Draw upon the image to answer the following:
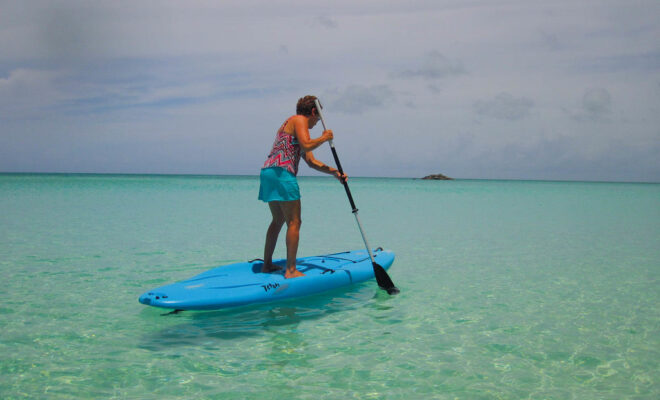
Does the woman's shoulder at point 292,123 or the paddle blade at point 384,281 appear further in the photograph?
the paddle blade at point 384,281

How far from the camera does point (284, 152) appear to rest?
5281mm

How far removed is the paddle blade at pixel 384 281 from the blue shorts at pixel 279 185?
1.52m

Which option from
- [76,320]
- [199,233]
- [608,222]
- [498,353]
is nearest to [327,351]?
[498,353]

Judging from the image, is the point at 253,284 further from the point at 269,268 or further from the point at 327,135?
the point at 327,135

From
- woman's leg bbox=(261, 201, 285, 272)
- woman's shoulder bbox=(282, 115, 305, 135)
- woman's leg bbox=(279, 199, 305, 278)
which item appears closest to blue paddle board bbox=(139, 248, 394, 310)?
woman's leg bbox=(261, 201, 285, 272)

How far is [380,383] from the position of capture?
3.46 m

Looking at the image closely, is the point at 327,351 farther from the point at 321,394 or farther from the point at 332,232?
the point at 332,232

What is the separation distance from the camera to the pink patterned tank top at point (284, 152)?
527 centimetres

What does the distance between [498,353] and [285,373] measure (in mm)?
1865

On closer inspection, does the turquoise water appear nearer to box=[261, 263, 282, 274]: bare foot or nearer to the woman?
box=[261, 263, 282, 274]: bare foot

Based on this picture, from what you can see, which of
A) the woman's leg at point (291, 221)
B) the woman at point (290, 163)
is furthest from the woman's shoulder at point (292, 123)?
the woman's leg at point (291, 221)

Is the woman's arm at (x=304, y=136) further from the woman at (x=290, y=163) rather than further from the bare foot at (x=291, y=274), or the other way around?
the bare foot at (x=291, y=274)

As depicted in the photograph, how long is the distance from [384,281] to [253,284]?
170 cm

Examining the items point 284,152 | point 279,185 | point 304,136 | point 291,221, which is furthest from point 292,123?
point 291,221
